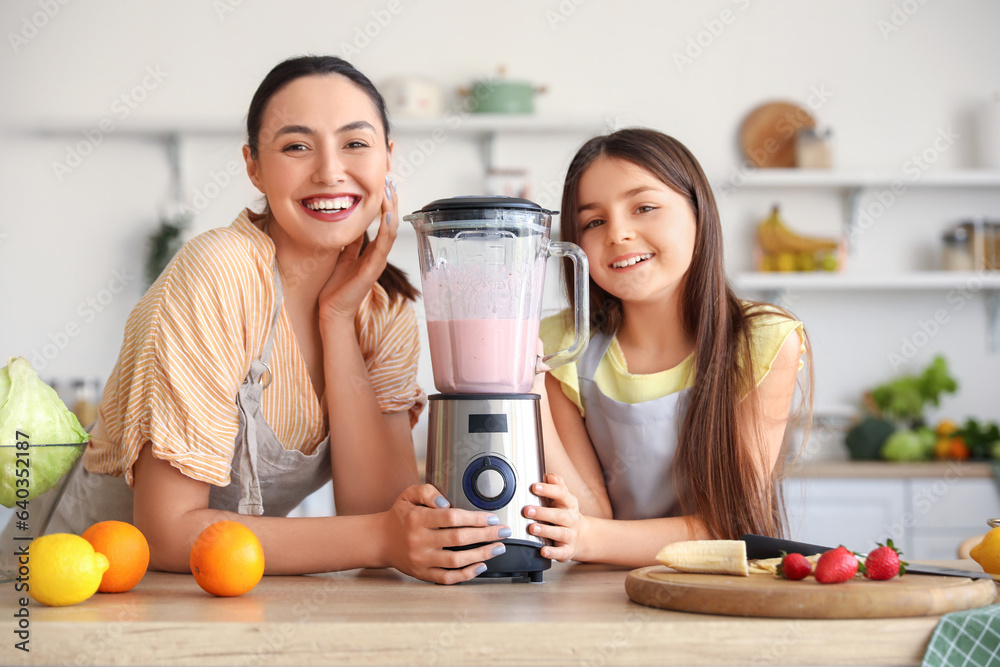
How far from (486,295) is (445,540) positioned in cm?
28

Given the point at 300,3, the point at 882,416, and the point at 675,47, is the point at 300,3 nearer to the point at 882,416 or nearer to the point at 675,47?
the point at 675,47

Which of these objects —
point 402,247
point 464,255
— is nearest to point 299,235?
point 464,255

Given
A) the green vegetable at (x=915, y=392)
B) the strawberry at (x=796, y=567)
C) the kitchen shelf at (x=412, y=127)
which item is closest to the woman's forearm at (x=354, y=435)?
the strawberry at (x=796, y=567)

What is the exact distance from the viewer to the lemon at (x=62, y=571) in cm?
76

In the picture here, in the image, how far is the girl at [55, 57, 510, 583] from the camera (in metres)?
0.94

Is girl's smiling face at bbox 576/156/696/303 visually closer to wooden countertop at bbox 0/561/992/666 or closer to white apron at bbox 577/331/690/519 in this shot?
white apron at bbox 577/331/690/519

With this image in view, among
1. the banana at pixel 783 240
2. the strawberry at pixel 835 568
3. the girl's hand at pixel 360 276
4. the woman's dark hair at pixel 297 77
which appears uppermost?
the banana at pixel 783 240

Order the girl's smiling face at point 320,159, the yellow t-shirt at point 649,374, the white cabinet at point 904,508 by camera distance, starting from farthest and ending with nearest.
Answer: the white cabinet at point 904,508 → the yellow t-shirt at point 649,374 → the girl's smiling face at point 320,159

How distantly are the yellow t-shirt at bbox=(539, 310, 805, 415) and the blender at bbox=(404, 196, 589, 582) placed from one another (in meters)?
0.24

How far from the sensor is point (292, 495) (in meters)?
1.26

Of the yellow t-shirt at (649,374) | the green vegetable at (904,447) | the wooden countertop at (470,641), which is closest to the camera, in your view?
the wooden countertop at (470,641)

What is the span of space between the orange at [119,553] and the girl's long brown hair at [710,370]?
646mm

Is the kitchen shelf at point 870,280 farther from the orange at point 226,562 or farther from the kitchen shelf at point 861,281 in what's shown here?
the orange at point 226,562

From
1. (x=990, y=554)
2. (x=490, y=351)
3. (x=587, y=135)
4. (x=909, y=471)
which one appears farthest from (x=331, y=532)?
(x=587, y=135)
